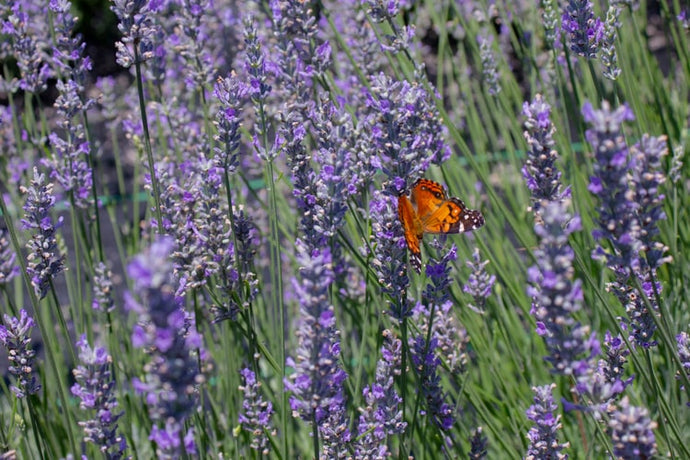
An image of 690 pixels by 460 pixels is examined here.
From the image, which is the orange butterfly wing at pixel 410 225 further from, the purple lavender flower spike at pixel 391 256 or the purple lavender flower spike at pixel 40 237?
the purple lavender flower spike at pixel 40 237

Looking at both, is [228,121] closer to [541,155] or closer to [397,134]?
[397,134]

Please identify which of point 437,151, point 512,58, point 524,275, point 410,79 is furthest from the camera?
point 512,58

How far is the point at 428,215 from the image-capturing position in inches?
61.1

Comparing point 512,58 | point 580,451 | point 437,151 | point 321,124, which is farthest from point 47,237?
point 512,58

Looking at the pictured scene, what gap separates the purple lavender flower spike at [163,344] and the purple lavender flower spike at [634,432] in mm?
606

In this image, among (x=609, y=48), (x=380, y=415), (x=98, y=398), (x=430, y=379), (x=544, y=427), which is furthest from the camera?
(x=609, y=48)

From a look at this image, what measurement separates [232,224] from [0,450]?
732mm

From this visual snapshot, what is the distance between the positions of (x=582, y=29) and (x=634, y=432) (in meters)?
0.93

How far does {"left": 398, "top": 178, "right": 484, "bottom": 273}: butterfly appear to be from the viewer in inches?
57.3

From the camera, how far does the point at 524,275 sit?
2.55 metres

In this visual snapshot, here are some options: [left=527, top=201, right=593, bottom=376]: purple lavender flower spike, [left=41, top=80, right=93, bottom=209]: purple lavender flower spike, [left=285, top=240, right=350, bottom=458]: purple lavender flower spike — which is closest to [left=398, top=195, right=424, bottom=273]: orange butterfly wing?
[left=285, top=240, right=350, bottom=458]: purple lavender flower spike

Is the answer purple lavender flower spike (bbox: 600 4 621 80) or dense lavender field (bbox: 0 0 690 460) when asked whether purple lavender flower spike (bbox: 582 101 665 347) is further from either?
purple lavender flower spike (bbox: 600 4 621 80)

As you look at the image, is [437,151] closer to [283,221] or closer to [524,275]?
[524,275]

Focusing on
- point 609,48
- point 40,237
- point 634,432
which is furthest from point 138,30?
point 634,432
